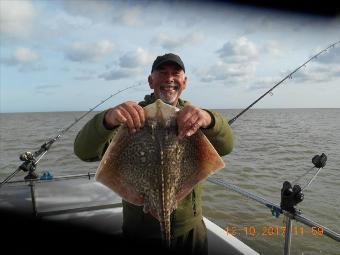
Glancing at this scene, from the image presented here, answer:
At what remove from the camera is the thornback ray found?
7.28ft

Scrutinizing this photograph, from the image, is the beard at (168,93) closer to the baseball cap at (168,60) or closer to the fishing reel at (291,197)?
the baseball cap at (168,60)

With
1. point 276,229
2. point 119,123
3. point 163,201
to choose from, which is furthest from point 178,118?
point 276,229

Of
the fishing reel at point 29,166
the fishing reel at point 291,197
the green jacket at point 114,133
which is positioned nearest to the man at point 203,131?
the green jacket at point 114,133

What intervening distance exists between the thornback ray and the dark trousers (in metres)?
0.89

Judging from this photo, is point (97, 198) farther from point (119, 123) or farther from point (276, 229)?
point (276, 229)

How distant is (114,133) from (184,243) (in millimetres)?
1315

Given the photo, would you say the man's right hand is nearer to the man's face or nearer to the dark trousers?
the man's face

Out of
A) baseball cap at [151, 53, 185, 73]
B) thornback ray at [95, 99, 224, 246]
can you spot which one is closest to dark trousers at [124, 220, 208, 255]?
thornback ray at [95, 99, 224, 246]

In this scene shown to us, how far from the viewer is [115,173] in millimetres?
2311

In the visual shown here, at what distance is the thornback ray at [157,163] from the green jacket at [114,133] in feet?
0.91

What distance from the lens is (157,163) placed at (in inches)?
86.7

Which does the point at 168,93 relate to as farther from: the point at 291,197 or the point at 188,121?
the point at 291,197

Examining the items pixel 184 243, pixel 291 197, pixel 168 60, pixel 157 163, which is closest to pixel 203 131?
pixel 157 163

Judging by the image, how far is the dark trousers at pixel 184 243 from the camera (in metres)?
3.11
